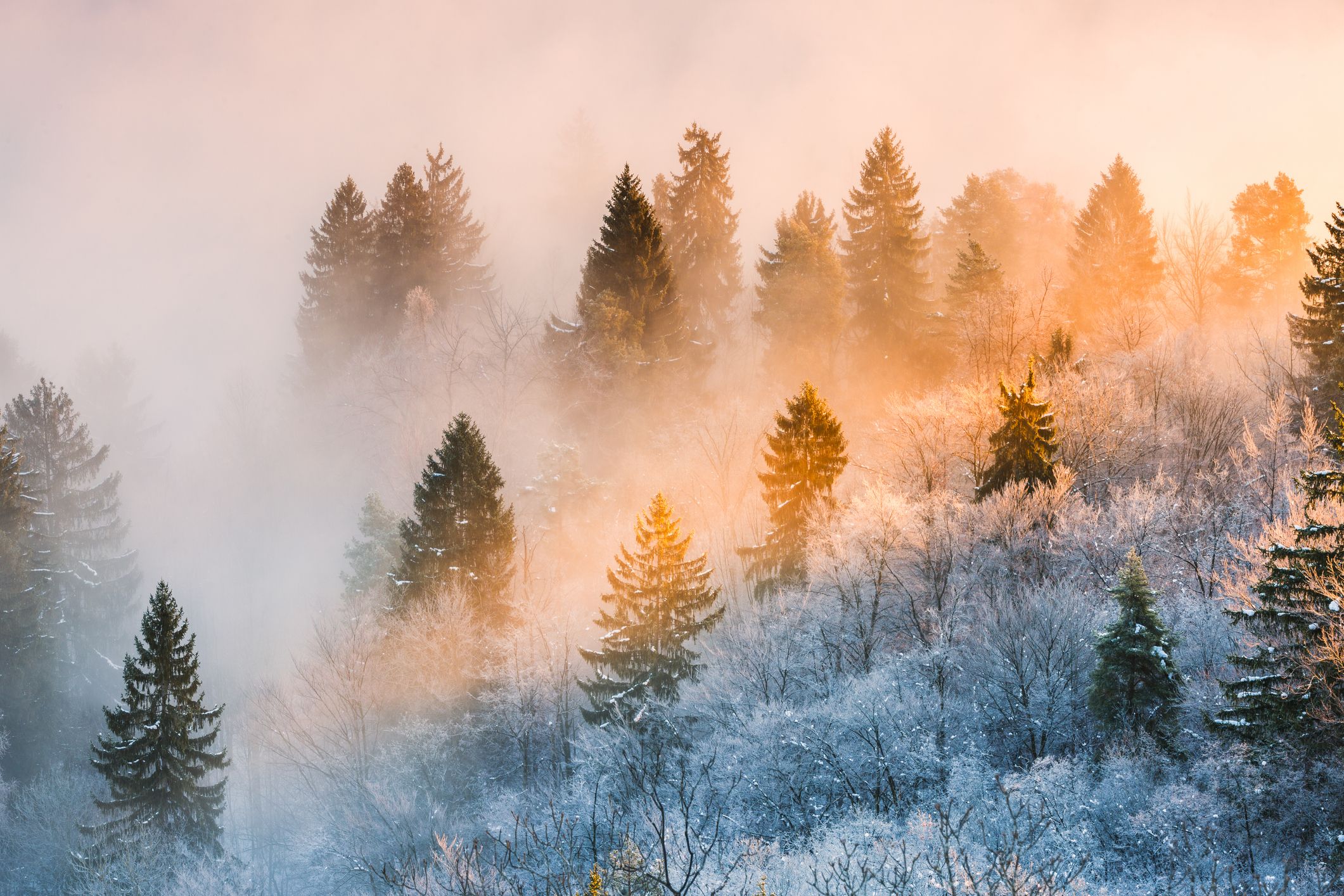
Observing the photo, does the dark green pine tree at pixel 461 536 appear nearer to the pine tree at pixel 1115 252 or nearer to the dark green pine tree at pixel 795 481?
the dark green pine tree at pixel 795 481

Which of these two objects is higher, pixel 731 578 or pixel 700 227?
pixel 700 227

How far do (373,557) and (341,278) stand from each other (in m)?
28.7

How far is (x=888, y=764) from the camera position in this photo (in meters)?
23.5

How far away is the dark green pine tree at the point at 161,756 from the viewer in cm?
2825

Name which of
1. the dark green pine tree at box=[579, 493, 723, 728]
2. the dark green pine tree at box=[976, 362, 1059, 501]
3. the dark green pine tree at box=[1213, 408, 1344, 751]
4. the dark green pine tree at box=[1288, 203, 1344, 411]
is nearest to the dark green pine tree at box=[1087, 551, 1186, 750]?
the dark green pine tree at box=[1213, 408, 1344, 751]

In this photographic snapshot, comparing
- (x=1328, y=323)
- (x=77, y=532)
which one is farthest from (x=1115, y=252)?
(x=77, y=532)

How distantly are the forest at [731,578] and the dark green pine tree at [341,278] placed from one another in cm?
28

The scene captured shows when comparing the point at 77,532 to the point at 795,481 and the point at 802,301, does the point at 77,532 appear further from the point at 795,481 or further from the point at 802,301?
the point at 802,301

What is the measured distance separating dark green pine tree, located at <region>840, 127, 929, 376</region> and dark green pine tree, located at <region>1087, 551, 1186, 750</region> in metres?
26.7

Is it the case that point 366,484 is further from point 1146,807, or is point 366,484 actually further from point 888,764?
point 1146,807

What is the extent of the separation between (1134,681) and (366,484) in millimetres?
46561

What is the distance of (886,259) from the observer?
155ft

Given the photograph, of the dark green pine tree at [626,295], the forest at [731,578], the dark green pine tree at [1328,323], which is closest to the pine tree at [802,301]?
the forest at [731,578]

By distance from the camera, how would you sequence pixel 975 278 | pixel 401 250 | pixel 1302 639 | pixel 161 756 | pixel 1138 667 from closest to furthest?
pixel 1302 639 → pixel 1138 667 → pixel 161 756 → pixel 975 278 → pixel 401 250
